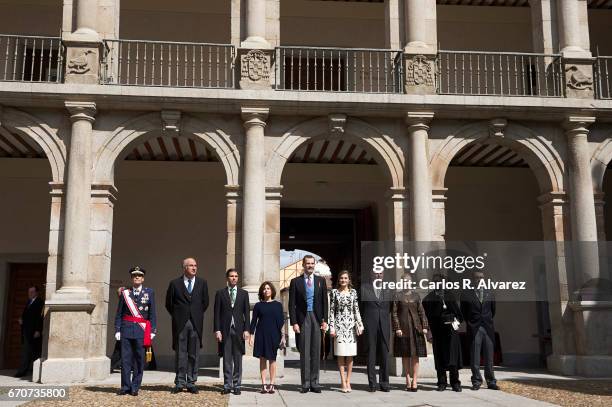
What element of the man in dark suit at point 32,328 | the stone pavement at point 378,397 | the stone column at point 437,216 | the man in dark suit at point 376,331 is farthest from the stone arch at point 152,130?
the stone pavement at point 378,397

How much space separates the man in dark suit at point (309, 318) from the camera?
935 centimetres

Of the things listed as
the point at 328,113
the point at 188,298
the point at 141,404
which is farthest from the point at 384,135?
the point at 141,404

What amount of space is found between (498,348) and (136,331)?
9.70 meters

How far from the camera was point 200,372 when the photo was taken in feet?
Answer: 41.8

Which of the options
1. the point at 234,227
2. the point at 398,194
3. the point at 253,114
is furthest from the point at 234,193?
the point at 398,194

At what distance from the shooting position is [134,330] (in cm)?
910

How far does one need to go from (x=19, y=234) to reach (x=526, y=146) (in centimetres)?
1135

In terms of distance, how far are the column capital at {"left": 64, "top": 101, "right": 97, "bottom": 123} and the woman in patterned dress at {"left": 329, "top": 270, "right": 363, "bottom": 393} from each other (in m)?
5.88

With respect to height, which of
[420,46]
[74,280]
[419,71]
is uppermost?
[420,46]

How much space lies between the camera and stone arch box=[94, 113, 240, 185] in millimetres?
12422

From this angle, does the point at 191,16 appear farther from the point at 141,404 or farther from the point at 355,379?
the point at 141,404

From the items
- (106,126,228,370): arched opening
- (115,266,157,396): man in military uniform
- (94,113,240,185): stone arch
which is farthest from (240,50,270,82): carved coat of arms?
(115,266,157,396): man in military uniform

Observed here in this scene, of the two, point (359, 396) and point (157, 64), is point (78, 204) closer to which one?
point (157, 64)

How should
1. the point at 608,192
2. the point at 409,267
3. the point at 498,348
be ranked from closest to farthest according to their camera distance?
the point at 409,267 < the point at 498,348 < the point at 608,192
